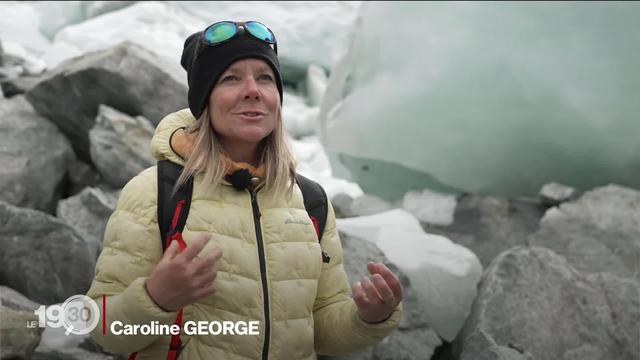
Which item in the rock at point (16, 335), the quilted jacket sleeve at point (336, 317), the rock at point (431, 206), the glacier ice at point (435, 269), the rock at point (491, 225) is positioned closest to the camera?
the quilted jacket sleeve at point (336, 317)

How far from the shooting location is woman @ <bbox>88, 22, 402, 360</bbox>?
1357mm

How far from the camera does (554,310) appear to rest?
8.49ft

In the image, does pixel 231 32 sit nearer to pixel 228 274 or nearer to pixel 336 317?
pixel 228 274

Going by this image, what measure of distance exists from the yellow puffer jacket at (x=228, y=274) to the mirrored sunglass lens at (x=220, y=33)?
257 millimetres

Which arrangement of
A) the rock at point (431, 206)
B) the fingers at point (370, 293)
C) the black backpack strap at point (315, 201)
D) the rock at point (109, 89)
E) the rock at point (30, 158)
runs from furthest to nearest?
the rock at point (109, 89)
the rock at point (431, 206)
the rock at point (30, 158)
the black backpack strap at point (315, 201)
the fingers at point (370, 293)

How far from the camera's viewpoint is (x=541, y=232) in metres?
3.43

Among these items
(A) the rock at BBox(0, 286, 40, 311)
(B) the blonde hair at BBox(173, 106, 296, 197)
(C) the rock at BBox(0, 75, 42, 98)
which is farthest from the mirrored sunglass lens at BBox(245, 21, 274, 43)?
(C) the rock at BBox(0, 75, 42, 98)

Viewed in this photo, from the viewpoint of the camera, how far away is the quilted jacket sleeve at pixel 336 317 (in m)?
1.53

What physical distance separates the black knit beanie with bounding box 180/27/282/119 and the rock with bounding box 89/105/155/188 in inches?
98.6

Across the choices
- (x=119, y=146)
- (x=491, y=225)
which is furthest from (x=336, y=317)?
(x=119, y=146)

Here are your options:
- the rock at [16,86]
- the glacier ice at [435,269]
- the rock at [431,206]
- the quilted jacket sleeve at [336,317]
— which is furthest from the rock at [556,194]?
the rock at [16,86]

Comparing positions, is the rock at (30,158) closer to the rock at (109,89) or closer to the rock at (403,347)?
the rock at (109,89)

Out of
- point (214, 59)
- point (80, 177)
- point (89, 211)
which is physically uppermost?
point (214, 59)

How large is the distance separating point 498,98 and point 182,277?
3.10 m
